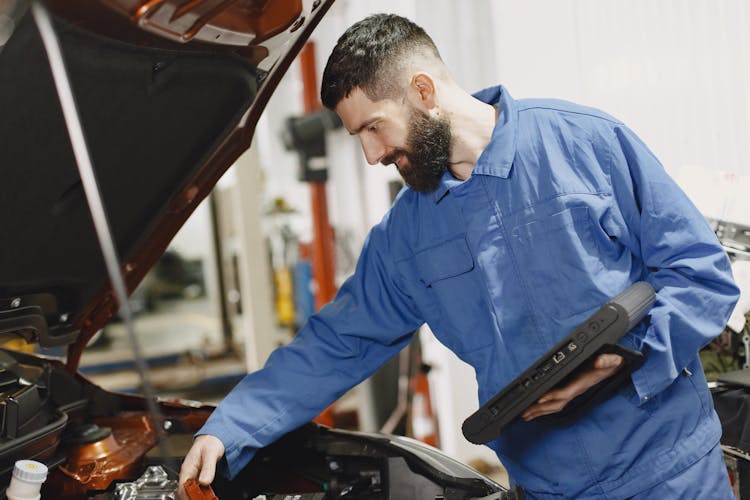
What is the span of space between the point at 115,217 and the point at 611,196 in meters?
0.95

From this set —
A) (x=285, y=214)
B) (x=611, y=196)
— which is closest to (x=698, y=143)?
(x=611, y=196)

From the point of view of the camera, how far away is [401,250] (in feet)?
4.57

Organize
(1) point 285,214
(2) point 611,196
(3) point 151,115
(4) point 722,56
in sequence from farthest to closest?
(1) point 285,214, (4) point 722,56, (2) point 611,196, (3) point 151,115

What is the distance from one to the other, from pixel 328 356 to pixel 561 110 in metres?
0.69

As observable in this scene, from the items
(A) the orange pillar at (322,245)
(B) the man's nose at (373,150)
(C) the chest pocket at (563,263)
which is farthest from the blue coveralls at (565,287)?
(A) the orange pillar at (322,245)

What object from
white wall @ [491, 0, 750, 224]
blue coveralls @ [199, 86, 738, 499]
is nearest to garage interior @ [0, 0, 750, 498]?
white wall @ [491, 0, 750, 224]

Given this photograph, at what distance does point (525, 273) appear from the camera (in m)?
1.20

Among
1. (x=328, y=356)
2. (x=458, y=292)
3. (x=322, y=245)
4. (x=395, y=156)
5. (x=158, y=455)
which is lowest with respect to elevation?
(x=322, y=245)

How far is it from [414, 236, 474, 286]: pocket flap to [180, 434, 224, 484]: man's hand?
0.52m

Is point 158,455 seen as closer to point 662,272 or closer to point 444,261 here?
point 444,261

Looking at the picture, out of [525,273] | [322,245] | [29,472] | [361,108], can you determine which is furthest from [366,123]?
[322,245]

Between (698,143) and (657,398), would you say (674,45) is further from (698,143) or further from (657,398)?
(657,398)

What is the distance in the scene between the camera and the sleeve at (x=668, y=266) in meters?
1.08

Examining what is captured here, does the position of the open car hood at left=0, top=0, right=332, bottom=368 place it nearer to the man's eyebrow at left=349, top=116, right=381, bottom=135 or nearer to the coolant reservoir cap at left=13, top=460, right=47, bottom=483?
the man's eyebrow at left=349, top=116, right=381, bottom=135
